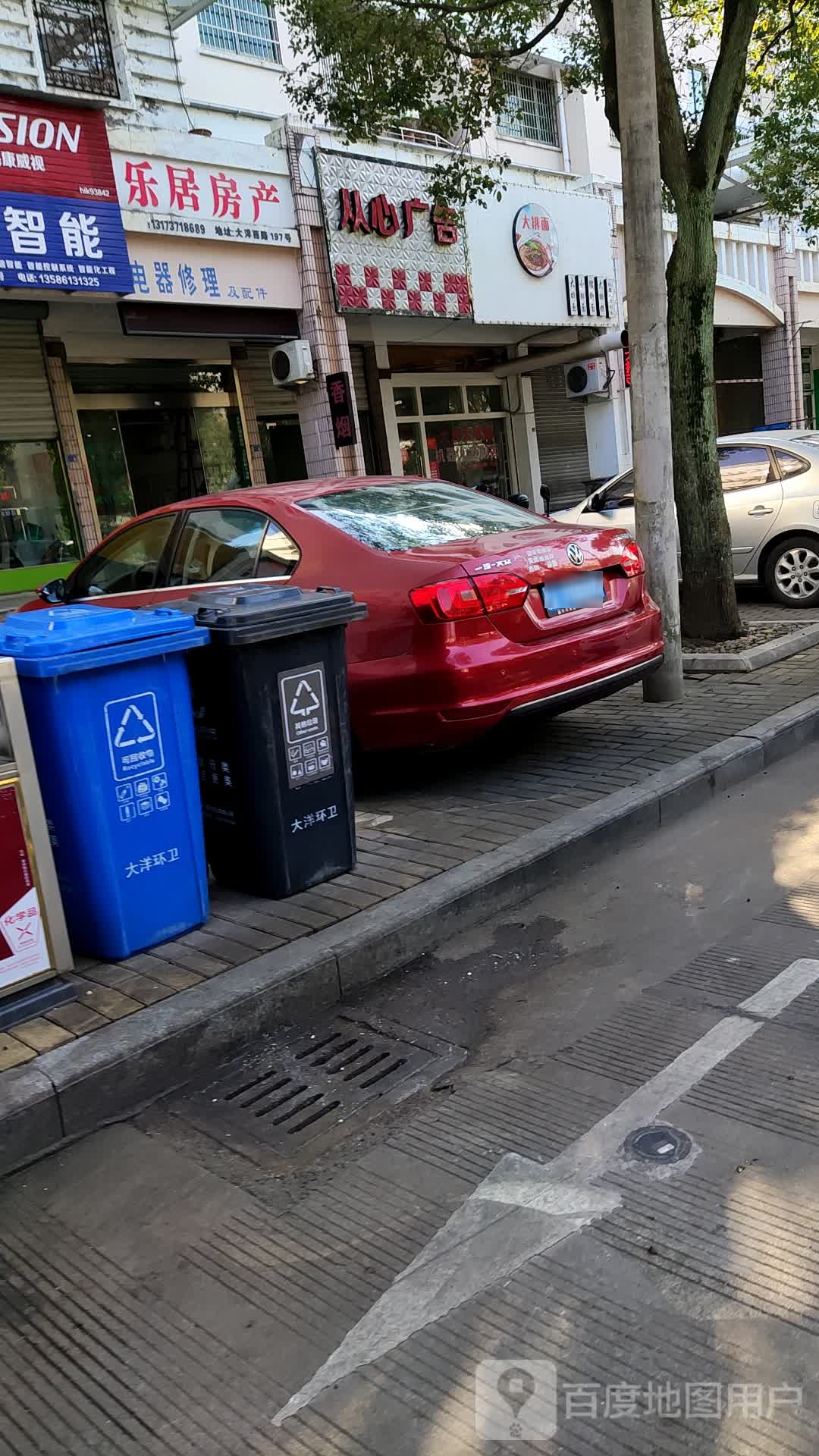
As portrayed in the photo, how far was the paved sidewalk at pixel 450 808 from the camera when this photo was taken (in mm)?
3561

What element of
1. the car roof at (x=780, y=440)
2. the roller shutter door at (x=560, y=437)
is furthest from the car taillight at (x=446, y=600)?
the roller shutter door at (x=560, y=437)

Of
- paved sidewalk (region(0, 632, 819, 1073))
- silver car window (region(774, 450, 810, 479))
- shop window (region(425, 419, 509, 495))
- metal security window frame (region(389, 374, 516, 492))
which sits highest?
metal security window frame (region(389, 374, 516, 492))

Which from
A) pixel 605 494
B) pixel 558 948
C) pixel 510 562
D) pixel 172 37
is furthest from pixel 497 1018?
pixel 172 37

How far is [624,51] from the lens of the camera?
6348 mm

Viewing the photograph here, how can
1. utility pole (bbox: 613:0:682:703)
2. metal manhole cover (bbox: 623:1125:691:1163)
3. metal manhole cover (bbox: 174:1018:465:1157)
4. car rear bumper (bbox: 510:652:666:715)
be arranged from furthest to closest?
utility pole (bbox: 613:0:682:703)
car rear bumper (bbox: 510:652:666:715)
metal manhole cover (bbox: 174:1018:465:1157)
metal manhole cover (bbox: 623:1125:691:1163)

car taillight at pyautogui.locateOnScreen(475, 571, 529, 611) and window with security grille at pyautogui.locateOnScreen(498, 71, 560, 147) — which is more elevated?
window with security grille at pyautogui.locateOnScreen(498, 71, 560, 147)

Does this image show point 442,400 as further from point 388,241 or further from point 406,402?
point 388,241

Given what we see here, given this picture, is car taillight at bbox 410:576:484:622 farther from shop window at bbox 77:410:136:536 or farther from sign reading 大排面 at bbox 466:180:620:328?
sign reading 大排面 at bbox 466:180:620:328

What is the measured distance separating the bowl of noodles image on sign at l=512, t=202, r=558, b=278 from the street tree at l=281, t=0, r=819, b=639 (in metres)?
3.76

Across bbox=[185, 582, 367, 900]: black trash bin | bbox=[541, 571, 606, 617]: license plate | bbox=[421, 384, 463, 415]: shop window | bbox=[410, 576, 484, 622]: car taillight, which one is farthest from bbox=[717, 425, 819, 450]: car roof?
bbox=[185, 582, 367, 900]: black trash bin

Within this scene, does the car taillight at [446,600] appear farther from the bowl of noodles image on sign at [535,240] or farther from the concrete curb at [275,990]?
the bowl of noodles image on sign at [535,240]

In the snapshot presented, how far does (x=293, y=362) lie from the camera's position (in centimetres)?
1229

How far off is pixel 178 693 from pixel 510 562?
199 cm

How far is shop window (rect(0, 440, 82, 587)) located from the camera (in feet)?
36.5
